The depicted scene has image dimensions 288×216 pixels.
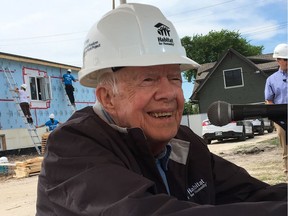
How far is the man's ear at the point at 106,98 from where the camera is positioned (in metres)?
1.89

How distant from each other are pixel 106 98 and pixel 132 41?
0.90ft

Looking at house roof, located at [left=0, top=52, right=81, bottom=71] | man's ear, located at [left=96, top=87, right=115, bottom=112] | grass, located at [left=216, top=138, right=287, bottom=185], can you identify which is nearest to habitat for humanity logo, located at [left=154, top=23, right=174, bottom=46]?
man's ear, located at [left=96, top=87, right=115, bottom=112]

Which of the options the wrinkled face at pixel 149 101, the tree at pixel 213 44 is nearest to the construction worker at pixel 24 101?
the wrinkled face at pixel 149 101

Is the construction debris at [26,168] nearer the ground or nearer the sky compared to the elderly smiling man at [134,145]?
nearer the ground

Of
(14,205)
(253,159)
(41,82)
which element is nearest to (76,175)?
(14,205)

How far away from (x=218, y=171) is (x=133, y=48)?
2.54 ft

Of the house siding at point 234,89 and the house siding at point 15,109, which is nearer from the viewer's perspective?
the house siding at point 15,109

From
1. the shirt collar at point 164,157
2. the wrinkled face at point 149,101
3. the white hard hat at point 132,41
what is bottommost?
the shirt collar at point 164,157

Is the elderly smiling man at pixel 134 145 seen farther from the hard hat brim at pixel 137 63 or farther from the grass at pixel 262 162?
the grass at pixel 262 162

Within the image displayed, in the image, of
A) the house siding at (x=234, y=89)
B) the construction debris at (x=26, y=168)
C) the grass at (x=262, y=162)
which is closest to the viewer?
the grass at (x=262, y=162)

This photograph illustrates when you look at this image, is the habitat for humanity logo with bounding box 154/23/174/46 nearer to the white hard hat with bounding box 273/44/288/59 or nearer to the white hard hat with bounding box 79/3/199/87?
the white hard hat with bounding box 79/3/199/87

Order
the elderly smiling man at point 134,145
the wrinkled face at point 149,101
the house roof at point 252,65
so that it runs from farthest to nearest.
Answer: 1. the house roof at point 252,65
2. the wrinkled face at point 149,101
3. the elderly smiling man at point 134,145

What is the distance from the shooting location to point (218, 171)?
84.7 inches

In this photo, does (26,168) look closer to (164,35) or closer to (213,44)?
(164,35)
